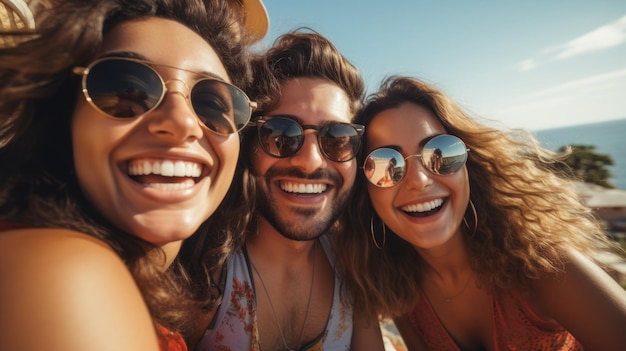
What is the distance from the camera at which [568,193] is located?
265 cm

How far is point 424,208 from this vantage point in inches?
90.8

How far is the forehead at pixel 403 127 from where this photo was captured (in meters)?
2.31

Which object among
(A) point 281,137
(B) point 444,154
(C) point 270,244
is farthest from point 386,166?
(C) point 270,244

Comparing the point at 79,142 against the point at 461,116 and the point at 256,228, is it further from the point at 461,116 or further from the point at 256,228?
the point at 461,116

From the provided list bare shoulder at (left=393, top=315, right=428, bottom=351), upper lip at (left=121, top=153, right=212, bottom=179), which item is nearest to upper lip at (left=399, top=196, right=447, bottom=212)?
bare shoulder at (left=393, top=315, right=428, bottom=351)

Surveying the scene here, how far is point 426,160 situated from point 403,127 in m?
0.30

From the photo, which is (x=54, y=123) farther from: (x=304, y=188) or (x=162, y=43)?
(x=304, y=188)

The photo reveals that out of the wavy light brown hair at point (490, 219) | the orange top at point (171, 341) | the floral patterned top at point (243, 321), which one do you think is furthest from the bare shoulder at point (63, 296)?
the wavy light brown hair at point (490, 219)

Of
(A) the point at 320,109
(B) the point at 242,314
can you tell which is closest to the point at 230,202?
(B) the point at 242,314

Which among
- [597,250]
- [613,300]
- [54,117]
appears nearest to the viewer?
[54,117]

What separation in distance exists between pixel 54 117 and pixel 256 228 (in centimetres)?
156

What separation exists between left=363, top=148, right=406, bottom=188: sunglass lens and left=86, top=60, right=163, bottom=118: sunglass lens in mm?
1515

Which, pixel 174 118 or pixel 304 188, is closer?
pixel 174 118

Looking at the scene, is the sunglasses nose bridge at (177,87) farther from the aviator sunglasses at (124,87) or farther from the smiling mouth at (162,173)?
the smiling mouth at (162,173)
